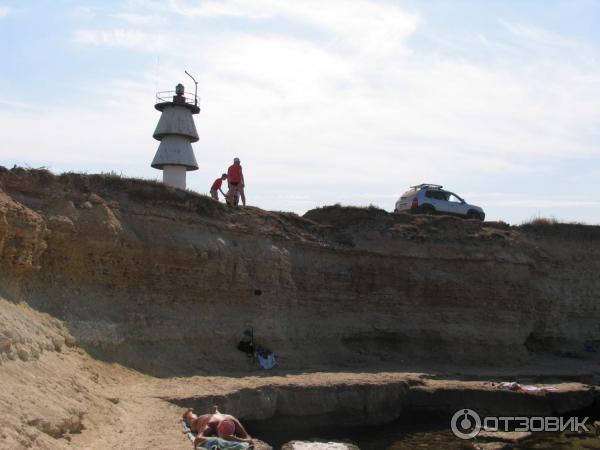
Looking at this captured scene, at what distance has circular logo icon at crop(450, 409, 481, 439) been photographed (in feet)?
52.4

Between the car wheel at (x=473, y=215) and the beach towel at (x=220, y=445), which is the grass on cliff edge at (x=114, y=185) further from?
the car wheel at (x=473, y=215)

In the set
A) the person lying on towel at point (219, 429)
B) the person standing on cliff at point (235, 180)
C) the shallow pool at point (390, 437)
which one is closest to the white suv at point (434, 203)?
the person standing on cliff at point (235, 180)

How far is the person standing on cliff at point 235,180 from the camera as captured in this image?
21.7 metres

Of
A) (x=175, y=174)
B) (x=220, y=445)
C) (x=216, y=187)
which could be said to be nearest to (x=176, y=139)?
(x=175, y=174)

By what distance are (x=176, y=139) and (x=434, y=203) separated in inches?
513

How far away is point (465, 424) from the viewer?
55.1ft

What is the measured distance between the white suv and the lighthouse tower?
1095cm

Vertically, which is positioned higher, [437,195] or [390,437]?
[437,195]

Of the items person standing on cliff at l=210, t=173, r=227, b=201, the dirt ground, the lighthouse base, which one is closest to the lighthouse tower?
the lighthouse base

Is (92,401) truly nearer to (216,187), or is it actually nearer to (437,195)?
(216,187)

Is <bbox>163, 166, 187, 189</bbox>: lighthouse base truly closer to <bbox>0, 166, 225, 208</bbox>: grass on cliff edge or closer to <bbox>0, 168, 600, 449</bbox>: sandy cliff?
<bbox>0, 168, 600, 449</bbox>: sandy cliff

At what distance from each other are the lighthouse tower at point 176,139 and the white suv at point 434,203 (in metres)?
11.0

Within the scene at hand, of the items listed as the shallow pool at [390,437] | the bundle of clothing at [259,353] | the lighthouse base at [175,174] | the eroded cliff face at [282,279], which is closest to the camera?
the eroded cliff face at [282,279]

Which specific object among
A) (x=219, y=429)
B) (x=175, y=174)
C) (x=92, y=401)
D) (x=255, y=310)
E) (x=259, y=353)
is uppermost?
(x=175, y=174)
